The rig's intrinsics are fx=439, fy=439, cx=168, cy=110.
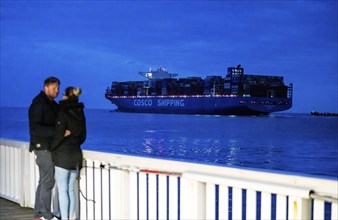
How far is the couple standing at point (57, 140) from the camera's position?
387 centimetres

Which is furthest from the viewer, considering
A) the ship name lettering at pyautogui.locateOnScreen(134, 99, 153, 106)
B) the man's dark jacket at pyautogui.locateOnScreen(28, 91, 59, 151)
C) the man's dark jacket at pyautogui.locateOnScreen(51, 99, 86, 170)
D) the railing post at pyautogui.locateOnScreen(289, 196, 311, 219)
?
the ship name lettering at pyautogui.locateOnScreen(134, 99, 153, 106)

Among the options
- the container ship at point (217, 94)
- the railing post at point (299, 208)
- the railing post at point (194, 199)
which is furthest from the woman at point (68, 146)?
the container ship at point (217, 94)

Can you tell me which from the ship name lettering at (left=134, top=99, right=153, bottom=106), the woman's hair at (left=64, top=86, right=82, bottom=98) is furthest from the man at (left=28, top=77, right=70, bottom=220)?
the ship name lettering at (left=134, top=99, right=153, bottom=106)

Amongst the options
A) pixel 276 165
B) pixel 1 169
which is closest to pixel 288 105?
pixel 276 165

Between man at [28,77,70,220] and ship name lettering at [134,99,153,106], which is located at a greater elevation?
Result: man at [28,77,70,220]

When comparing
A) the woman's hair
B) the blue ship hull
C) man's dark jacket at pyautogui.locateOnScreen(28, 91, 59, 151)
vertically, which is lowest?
the blue ship hull

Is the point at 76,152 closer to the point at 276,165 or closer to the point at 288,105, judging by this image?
the point at 276,165

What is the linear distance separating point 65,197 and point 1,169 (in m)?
2.14

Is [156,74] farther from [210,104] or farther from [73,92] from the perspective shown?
[73,92]

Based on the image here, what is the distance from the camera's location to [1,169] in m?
5.86

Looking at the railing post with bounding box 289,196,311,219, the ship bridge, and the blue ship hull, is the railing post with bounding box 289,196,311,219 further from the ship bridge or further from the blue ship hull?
the ship bridge

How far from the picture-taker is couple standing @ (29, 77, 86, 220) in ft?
12.7

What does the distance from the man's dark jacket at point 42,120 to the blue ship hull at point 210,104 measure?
99.9 m

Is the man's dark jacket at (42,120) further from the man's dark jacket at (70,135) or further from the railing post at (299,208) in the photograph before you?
the railing post at (299,208)
